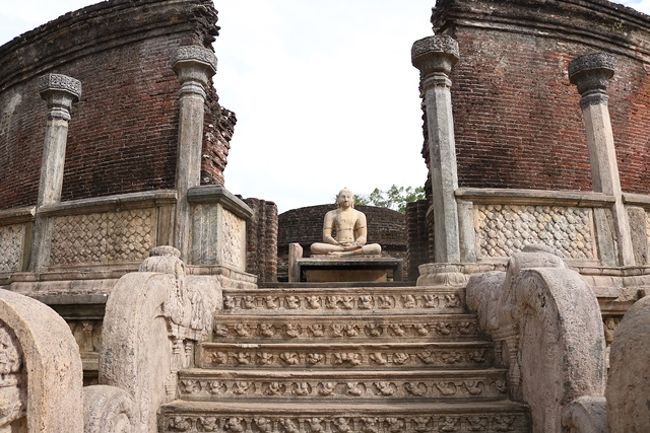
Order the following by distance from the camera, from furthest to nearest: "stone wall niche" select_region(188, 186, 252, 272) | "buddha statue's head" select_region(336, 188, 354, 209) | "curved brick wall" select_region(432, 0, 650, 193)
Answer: "buddha statue's head" select_region(336, 188, 354, 209) → "curved brick wall" select_region(432, 0, 650, 193) → "stone wall niche" select_region(188, 186, 252, 272)

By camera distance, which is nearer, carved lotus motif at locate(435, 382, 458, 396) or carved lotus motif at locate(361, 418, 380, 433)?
carved lotus motif at locate(361, 418, 380, 433)

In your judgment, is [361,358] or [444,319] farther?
[444,319]

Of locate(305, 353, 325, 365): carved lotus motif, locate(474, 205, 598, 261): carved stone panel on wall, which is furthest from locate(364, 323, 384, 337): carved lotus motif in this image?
locate(474, 205, 598, 261): carved stone panel on wall

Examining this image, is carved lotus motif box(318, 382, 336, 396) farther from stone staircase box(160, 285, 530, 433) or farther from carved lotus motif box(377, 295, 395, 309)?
carved lotus motif box(377, 295, 395, 309)

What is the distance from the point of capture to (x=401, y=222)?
62.2 feet

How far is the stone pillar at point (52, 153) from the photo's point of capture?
Answer: 5.85 meters

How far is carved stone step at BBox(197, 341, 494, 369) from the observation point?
148 inches

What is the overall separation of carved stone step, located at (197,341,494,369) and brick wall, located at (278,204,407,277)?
13544mm

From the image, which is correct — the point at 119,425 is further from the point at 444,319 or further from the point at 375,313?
the point at 444,319

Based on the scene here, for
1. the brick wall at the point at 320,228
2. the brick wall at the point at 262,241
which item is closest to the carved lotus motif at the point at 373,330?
the brick wall at the point at 262,241

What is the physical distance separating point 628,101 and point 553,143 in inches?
86.9

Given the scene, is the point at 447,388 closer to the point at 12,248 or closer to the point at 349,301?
the point at 349,301

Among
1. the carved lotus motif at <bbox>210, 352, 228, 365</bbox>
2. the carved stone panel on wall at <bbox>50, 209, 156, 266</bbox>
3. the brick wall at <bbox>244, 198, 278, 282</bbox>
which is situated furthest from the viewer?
the brick wall at <bbox>244, 198, 278, 282</bbox>

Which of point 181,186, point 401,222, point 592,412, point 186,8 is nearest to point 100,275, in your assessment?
point 181,186
